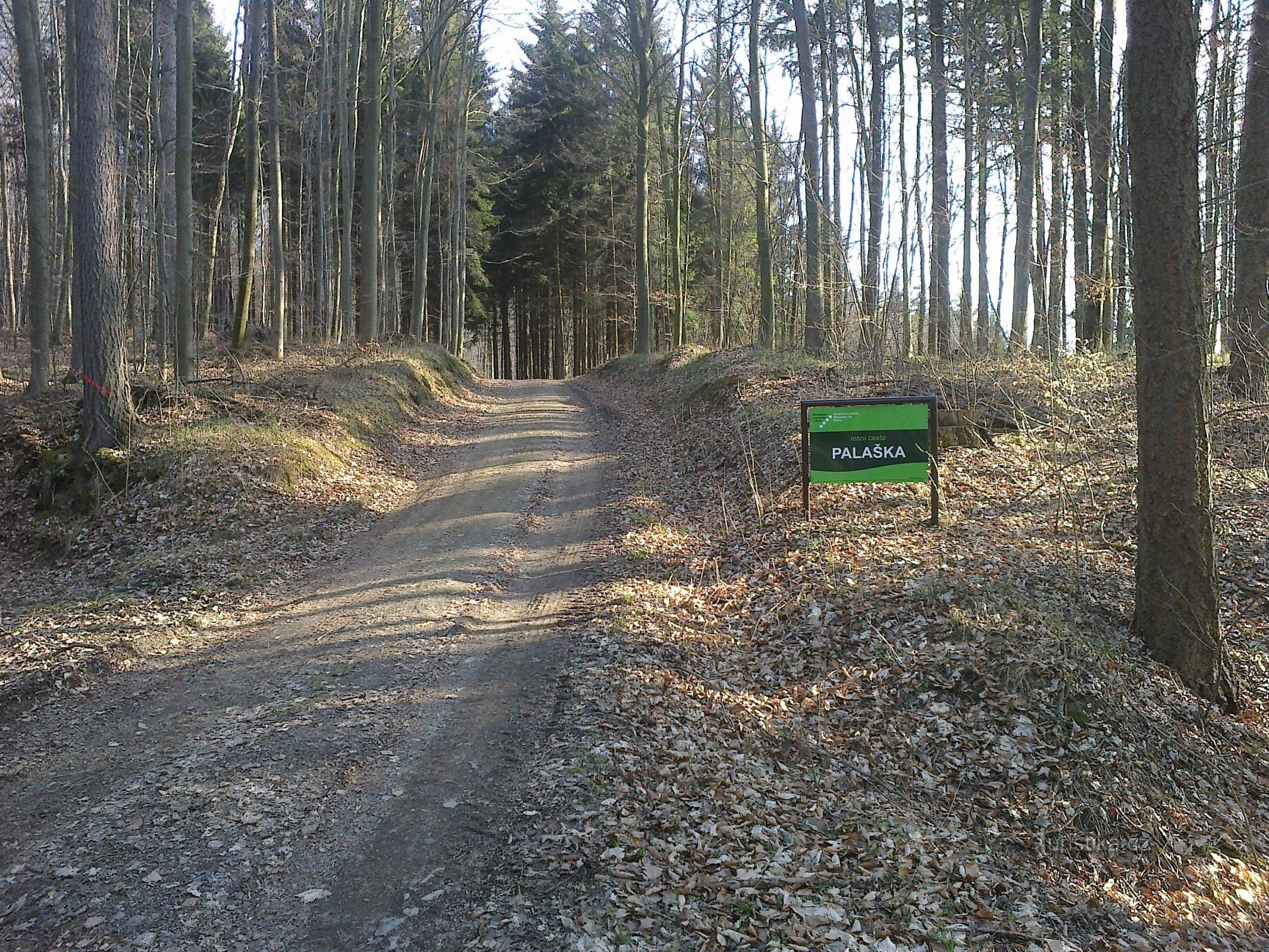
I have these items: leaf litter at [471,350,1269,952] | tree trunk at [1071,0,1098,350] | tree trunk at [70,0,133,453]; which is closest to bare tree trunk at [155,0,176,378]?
tree trunk at [70,0,133,453]

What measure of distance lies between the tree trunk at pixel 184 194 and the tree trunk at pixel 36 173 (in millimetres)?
2300

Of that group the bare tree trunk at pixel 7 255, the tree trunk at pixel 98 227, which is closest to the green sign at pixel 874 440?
the tree trunk at pixel 98 227

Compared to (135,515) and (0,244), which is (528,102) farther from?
(135,515)

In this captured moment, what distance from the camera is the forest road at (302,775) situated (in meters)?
3.68

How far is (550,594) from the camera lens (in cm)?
825

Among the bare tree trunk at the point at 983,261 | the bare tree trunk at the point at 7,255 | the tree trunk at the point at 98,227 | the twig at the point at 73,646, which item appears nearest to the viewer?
the twig at the point at 73,646

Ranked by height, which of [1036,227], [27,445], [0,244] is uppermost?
[0,244]

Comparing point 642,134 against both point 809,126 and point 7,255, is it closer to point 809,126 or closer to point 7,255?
point 809,126

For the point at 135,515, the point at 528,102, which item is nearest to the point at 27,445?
the point at 135,515

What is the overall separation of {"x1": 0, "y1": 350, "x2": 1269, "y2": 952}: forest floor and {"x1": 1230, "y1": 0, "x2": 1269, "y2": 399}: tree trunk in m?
1.15

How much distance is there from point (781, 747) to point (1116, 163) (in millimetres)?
17256

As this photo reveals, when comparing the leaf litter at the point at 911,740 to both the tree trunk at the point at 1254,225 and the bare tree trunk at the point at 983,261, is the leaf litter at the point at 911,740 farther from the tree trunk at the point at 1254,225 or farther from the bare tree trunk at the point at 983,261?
the bare tree trunk at the point at 983,261

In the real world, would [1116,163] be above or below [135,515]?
above

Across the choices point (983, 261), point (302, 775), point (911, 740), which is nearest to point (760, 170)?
point (983, 261)
